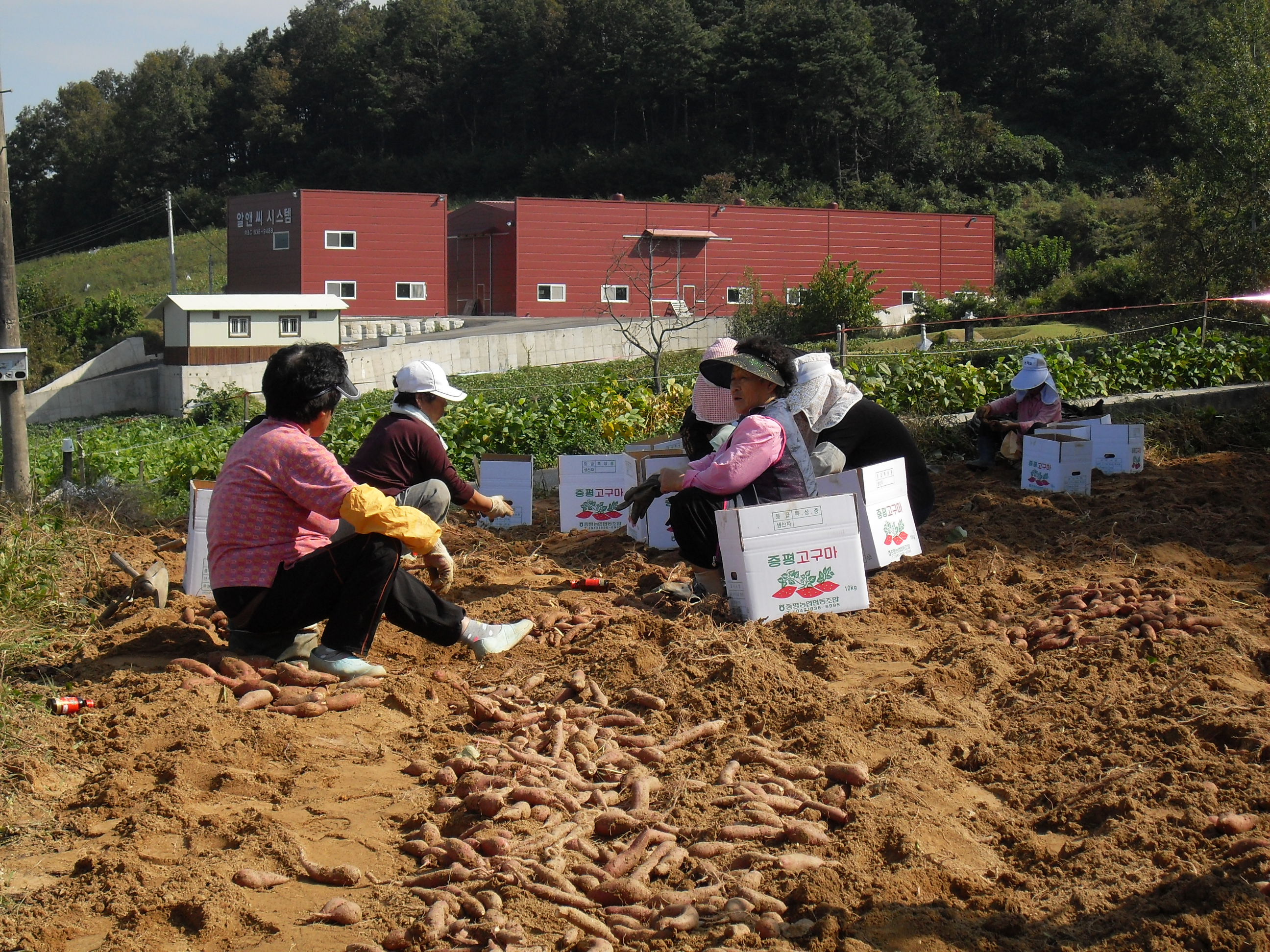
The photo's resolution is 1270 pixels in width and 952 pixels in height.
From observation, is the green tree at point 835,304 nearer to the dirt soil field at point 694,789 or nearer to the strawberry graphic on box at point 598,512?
the strawberry graphic on box at point 598,512

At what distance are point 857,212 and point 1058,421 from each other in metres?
37.6

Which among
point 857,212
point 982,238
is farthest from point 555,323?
point 982,238

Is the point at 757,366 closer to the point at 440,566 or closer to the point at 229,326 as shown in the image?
the point at 440,566

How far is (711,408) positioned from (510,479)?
6.76ft

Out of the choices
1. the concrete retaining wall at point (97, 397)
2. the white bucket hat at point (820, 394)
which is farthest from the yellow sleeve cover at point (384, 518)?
the concrete retaining wall at point (97, 397)

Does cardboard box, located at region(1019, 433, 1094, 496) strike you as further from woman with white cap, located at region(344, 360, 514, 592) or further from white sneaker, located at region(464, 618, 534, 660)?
white sneaker, located at region(464, 618, 534, 660)

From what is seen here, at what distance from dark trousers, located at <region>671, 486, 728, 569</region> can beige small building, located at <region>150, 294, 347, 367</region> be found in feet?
104

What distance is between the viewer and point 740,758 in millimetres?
3631

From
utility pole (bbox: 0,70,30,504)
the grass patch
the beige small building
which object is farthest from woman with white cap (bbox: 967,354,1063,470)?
the grass patch

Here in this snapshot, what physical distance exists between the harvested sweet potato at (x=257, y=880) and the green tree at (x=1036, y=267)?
4431cm

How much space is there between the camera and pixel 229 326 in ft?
117

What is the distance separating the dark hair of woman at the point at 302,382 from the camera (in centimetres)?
419

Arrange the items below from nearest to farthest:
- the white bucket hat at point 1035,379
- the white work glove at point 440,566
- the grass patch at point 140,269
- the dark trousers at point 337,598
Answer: the dark trousers at point 337,598
the white work glove at point 440,566
the white bucket hat at point 1035,379
the grass patch at point 140,269

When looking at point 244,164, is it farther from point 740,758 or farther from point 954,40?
point 740,758
